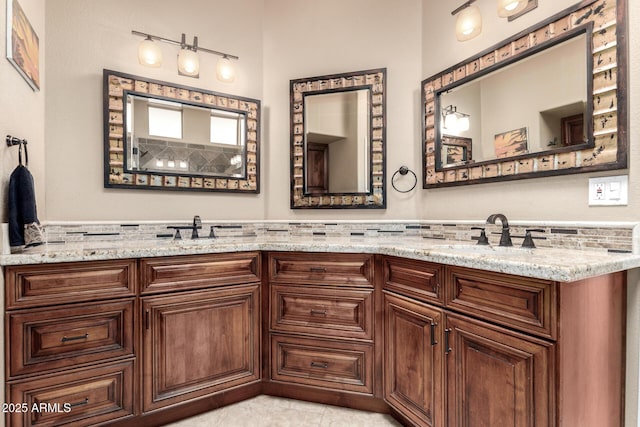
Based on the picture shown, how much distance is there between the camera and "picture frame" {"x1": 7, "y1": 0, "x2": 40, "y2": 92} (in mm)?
1416

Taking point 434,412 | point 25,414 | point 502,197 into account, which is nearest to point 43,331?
point 25,414

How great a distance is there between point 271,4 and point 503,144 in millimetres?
2025

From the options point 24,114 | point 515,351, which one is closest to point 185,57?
point 24,114

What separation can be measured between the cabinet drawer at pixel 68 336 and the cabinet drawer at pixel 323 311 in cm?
76

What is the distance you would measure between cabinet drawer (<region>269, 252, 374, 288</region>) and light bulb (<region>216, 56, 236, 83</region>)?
1275 millimetres

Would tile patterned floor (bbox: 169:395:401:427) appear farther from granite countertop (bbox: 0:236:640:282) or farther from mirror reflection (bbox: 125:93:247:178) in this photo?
mirror reflection (bbox: 125:93:247:178)

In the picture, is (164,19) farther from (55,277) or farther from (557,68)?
(557,68)

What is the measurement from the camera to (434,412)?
1.39 metres

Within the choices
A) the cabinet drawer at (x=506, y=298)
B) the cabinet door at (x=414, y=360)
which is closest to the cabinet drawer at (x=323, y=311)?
the cabinet door at (x=414, y=360)

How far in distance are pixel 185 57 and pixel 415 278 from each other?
1.90m

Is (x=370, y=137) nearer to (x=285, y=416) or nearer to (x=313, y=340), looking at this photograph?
(x=313, y=340)

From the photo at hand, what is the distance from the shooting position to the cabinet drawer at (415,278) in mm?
1406

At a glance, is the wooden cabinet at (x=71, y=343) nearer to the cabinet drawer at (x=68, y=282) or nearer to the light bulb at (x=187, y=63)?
the cabinet drawer at (x=68, y=282)

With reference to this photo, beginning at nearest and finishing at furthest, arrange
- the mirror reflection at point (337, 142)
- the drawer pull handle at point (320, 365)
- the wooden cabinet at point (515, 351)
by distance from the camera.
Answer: the wooden cabinet at point (515, 351)
the drawer pull handle at point (320, 365)
the mirror reflection at point (337, 142)
